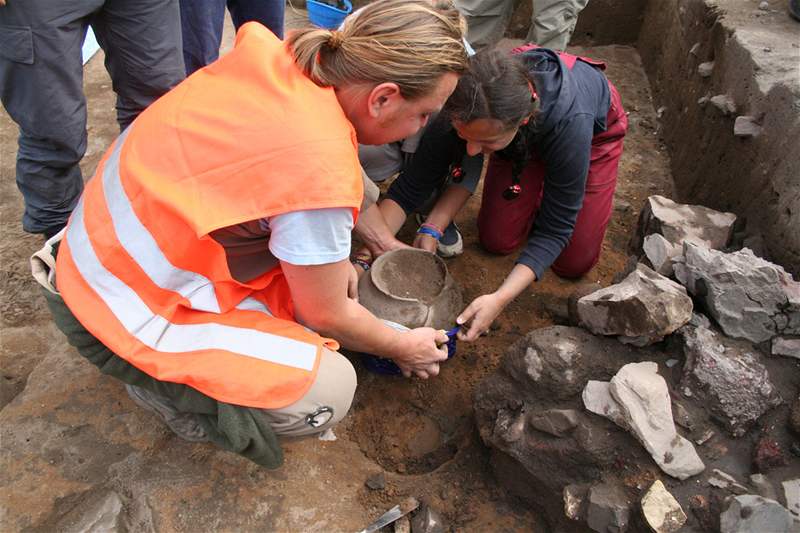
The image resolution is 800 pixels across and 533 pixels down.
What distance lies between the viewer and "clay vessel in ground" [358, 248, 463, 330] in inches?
79.2

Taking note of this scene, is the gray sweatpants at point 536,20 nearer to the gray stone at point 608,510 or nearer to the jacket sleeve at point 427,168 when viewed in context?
the jacket sleeve at point 427,168

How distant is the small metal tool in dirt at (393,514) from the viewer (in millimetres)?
1814

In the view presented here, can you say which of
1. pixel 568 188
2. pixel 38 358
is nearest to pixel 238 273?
pixel 38 358

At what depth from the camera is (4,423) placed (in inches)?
77.4

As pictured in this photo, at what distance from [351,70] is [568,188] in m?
1.17

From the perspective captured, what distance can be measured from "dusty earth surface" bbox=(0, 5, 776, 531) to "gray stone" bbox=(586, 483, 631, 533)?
0.29 meters

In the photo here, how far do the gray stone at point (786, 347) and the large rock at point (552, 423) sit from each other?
0.39 metres

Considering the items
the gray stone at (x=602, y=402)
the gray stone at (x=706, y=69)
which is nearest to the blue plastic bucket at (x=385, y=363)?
the gray stone at (x=602, y=402)

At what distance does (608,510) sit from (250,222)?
1.23m

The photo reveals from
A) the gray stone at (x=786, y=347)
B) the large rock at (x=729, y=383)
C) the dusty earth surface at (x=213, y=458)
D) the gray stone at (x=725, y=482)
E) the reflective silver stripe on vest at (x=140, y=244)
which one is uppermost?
the reflective silver stripe on vest at (x=140, y=244)

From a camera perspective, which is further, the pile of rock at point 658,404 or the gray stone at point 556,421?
the gray stone at point 556,421

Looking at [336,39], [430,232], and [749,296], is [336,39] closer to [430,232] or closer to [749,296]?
[430,232]

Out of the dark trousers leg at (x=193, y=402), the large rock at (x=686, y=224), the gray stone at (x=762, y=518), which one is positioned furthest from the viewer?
the large rock at (x=686, y=224)

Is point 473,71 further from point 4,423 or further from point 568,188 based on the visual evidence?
point 4,423
